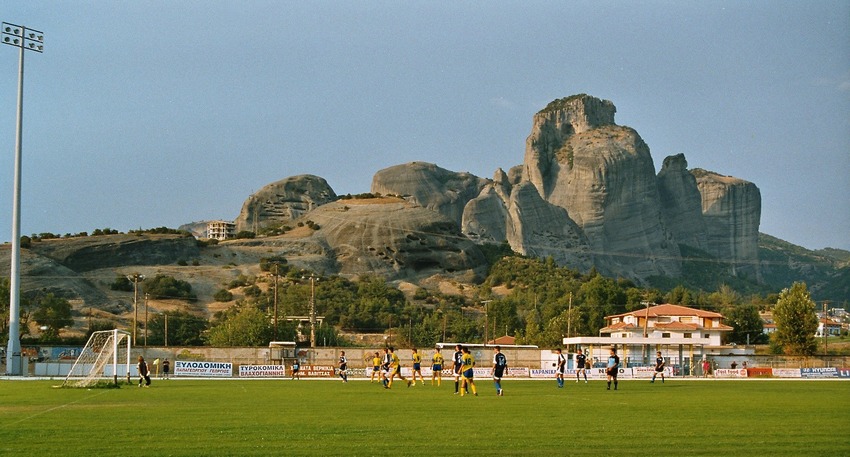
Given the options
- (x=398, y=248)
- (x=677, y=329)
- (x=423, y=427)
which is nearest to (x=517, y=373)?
(x=677, y=329)

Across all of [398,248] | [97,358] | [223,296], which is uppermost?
[398,248]

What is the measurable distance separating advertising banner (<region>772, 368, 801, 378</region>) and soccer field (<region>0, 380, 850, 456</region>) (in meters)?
41.1

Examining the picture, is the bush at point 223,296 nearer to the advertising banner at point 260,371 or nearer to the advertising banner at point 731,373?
the advertising banner at point 260,371

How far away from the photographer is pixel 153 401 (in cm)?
2808

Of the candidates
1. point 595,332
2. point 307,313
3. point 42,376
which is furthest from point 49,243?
point 42,376

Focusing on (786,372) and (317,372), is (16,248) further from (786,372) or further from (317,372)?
(786,372)

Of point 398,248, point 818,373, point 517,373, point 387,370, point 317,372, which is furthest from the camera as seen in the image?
point 398,248

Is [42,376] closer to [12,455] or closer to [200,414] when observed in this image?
[200,414]

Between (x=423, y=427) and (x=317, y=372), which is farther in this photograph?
(x=317, y=372)

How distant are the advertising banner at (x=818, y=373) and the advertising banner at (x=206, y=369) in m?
36.8

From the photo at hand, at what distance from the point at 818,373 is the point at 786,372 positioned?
1964mm

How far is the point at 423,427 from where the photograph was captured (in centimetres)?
Result: 1836

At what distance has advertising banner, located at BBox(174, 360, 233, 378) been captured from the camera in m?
61.3

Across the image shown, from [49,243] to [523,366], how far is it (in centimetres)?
11813
